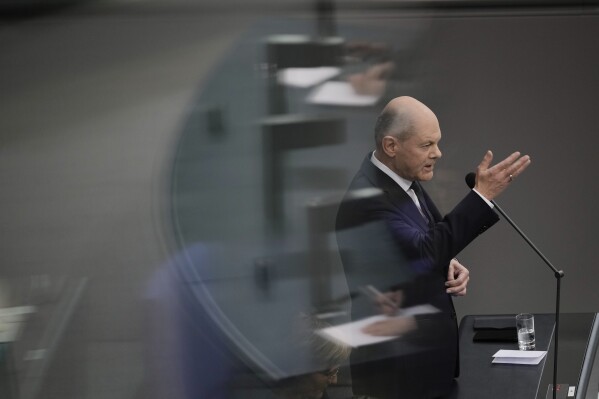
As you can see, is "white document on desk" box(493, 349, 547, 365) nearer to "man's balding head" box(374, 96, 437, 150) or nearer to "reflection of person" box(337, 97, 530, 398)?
"reflection of person" box(337, 97, 530, 398)

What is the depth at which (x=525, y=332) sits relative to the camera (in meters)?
2.41

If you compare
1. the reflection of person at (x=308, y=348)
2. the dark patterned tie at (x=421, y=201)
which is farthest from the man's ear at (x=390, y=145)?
the reflection of person at (x=308, y=348)

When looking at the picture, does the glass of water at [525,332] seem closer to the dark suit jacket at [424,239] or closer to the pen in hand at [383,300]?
the dark suit jacket at [424,239]

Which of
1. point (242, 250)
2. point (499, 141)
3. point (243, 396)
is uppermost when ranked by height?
point (499, 141)

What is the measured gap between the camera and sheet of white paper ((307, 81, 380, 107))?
3.86 m

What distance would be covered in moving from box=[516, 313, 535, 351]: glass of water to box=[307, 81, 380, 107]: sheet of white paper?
5.44 ft

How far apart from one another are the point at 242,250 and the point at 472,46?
1.38m

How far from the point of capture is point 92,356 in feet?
10.9

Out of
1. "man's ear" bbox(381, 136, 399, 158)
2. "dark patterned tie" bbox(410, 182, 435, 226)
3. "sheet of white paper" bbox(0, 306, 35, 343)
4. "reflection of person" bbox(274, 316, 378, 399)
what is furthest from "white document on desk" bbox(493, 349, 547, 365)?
"sheet of white paper" bbox(0, 306, 35, 343)

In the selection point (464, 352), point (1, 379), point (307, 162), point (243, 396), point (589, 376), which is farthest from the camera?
point (307, 162)

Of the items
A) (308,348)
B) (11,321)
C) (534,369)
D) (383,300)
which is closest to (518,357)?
(534,369)

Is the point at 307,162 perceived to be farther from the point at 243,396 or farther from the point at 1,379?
the point at 1,379

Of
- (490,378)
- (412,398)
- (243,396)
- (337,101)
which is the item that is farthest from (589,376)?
(337,101)

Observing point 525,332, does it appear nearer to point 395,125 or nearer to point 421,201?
point 421,201
